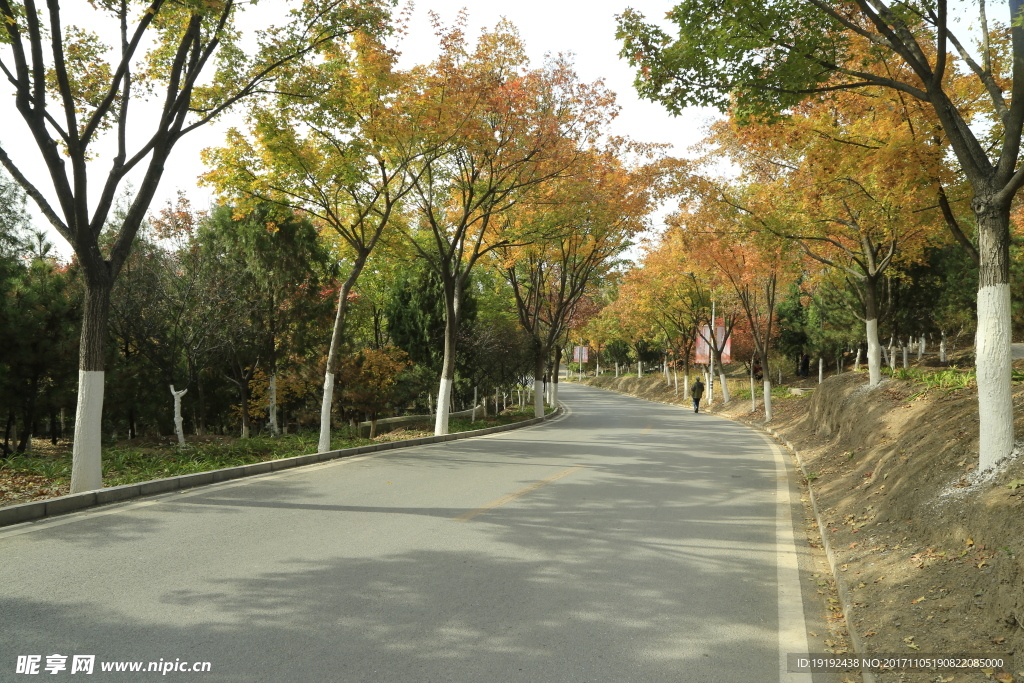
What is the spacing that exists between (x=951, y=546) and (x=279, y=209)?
597 inches

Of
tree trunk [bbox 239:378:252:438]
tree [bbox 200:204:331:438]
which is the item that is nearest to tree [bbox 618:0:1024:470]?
tree [bbox 200:204:331:438]

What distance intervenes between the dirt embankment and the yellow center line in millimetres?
3680

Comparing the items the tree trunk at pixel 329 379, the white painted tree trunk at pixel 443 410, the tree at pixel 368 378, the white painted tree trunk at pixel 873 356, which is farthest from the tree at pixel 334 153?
the white painted tree trunk at pixel 873 356

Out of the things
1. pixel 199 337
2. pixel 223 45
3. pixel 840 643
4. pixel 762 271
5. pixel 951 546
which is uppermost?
pixel 223 45

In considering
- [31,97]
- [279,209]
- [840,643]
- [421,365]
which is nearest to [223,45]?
[31,97]

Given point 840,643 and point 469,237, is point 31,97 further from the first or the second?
point 469,237

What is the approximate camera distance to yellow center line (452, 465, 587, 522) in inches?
323

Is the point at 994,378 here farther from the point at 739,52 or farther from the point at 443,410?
the point at 443,410

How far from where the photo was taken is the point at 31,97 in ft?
30.9

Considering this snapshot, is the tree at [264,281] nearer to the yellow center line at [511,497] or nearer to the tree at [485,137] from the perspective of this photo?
the tree at [485,137]

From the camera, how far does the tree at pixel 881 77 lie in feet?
21.6

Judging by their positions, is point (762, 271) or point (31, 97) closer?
point (31, 97)

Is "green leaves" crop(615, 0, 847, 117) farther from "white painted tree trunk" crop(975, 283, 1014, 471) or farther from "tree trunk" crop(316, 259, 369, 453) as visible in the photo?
"tree trunk" crop(316, 259, 369, 453)

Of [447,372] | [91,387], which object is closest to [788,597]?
Result: [91,387]
